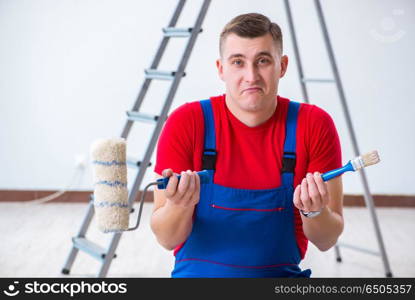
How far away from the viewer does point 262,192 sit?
1.73 m

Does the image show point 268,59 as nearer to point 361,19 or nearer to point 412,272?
point 412,272

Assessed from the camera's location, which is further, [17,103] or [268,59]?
[17,103]

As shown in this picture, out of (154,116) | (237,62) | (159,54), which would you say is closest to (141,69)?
(159,54)

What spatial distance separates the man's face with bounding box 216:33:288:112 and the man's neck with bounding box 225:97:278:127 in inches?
1.0

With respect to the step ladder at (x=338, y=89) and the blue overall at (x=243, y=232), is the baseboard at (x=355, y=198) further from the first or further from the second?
the blue overall at (x=243, y=232)

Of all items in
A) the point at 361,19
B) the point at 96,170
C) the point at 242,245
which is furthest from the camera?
the point at 361,19

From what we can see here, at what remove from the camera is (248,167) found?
176 cm

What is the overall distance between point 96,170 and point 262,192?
0.51 m

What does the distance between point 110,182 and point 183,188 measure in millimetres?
183

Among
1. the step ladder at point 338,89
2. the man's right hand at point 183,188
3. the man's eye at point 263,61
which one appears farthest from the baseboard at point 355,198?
the man's right hand at point 183,188

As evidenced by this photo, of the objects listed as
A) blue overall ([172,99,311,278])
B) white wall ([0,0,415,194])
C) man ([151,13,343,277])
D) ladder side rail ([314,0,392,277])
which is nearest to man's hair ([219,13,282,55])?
man ([151,13,343,277])

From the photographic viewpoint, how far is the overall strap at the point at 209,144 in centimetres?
174

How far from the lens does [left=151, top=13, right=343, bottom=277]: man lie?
5.58 ft

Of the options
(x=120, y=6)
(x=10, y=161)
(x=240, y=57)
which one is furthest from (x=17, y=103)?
(x=240, y=57)
